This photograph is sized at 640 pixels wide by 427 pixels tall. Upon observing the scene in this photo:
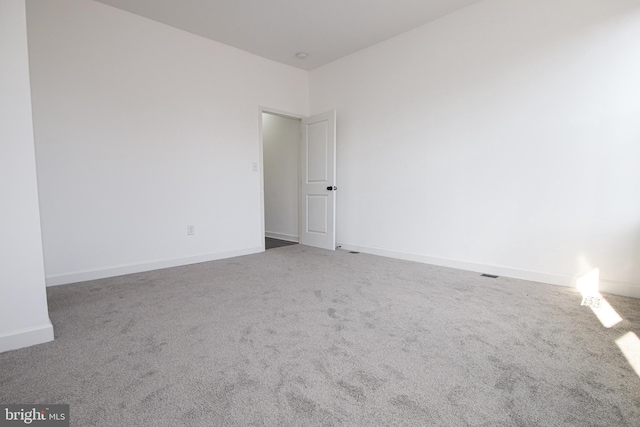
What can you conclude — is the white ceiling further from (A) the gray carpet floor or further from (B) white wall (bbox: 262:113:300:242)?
(A) the gray carpet floor

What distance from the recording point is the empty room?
1444mm

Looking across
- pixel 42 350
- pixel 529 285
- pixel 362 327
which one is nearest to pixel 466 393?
pixel 362 327

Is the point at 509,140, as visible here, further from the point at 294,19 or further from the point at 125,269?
the point at 125,269

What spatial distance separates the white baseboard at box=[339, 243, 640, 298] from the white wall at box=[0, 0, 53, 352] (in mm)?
3481

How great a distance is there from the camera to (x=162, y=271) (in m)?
3.48

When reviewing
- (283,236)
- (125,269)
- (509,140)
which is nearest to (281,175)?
(283,236)

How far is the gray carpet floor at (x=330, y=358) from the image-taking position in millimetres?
1265

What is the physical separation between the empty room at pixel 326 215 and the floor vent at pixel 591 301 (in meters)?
0.02

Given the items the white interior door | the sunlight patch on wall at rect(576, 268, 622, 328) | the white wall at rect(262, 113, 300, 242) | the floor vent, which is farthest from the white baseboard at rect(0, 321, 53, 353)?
the white wall at rect(262, 113, 300, 242)

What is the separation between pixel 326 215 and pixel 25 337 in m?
3.51

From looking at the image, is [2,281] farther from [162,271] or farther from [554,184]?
[554,184]

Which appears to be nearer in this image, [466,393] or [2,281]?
Answer: [466,393]

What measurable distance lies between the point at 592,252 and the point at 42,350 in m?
4.09

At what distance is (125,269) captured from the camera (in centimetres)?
336
